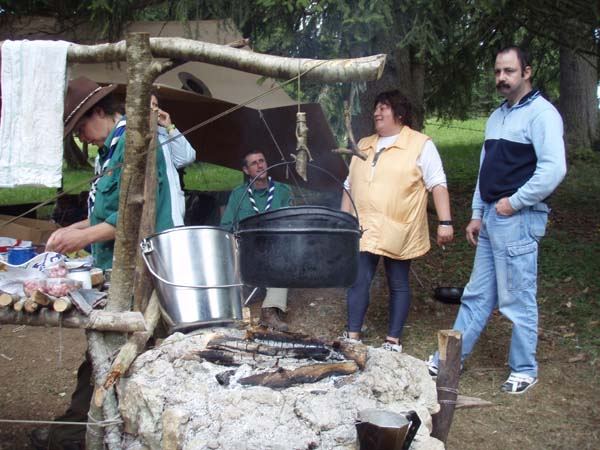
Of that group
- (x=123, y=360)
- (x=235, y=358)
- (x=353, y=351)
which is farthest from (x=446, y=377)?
(x=123, y=360)

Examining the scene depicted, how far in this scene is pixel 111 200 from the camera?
11.1 ft

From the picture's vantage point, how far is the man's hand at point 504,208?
3.99 m

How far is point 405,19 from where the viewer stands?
5.61 metres

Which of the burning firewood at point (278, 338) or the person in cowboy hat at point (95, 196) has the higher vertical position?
the person in cowboy hat at point (95, 196)

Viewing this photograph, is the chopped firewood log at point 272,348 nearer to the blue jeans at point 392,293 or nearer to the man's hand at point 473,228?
the blue jeans at point 392,293

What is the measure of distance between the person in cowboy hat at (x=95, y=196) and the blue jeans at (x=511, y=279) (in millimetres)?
1968

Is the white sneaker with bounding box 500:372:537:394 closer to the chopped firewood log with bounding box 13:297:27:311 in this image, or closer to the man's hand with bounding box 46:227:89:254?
the man's hand with bounding box 46:227:89:254

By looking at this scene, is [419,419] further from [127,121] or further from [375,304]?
[375,304]

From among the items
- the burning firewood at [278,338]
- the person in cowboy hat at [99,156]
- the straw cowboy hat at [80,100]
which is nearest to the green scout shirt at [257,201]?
the person in cowboy hat at [99,156]

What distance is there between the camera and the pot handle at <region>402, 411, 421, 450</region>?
2375 millimetres

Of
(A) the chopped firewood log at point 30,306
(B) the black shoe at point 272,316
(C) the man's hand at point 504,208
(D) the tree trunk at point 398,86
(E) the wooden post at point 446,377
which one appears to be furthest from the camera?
(D) the tree trunk at point 398,86

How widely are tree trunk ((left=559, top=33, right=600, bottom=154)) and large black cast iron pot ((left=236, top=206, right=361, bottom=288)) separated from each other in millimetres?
8730

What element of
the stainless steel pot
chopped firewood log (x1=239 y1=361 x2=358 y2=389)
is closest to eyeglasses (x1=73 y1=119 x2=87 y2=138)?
the stainless steel pot

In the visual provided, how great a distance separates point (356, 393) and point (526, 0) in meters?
4.19
